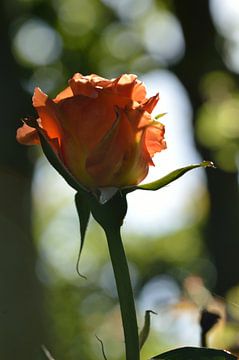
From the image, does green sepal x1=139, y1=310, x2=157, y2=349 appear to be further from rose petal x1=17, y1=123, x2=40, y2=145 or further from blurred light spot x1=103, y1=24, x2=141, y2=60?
blurred light spot x1=103, y1=24, x2=141, y2=60

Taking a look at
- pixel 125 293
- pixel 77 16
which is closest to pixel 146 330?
pixel 125 293

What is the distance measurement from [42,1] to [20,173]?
10.3 ft

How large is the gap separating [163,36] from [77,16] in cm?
98

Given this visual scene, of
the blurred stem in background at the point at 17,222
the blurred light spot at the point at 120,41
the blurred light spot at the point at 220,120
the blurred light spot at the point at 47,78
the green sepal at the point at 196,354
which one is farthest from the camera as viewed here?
the blurred light spot at the point at 120,41

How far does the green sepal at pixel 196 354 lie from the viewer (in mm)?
519

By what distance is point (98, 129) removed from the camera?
1.91 feet

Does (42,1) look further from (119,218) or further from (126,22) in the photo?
(119,218)

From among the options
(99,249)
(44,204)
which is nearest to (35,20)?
(44,204)

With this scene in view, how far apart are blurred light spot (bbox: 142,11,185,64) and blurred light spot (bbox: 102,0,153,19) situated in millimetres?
132

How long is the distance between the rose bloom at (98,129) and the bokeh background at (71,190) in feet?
10.5

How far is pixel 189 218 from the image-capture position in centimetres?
1009

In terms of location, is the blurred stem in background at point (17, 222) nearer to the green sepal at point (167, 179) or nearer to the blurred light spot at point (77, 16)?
the blurred light spot at point (77, 16)

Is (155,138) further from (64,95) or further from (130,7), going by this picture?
(130,7)

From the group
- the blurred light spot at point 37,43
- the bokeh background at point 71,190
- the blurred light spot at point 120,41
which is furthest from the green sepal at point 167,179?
the blurred light spot at point 120,41
